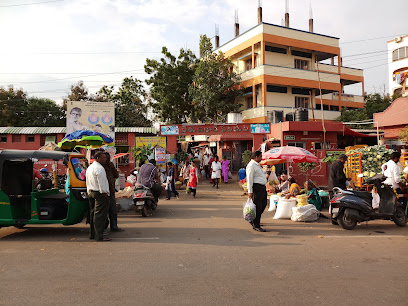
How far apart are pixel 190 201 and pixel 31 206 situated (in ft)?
24.4

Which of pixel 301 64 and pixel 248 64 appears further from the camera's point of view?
pixel 301 64

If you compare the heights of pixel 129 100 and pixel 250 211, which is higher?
pixel 129 100

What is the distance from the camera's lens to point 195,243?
21.6 feet

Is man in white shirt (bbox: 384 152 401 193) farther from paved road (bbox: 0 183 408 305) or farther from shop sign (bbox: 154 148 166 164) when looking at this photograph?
shop sign (bbox: 154 148 166 164)

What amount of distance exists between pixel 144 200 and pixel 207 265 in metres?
5.07

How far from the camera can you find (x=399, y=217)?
8180 millimetres

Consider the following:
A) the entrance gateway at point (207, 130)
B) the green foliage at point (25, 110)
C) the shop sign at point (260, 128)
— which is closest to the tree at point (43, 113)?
the green foliage at point (25, 110)

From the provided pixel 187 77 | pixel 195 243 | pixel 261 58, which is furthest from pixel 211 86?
pixel 195 243

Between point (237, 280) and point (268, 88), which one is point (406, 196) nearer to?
point (237, 280)

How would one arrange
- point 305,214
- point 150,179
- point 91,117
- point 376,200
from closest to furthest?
point 376,200 < point 305,214 < point 150,179 < point 91,117

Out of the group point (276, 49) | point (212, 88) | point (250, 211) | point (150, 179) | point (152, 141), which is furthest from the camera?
point (276, 49)

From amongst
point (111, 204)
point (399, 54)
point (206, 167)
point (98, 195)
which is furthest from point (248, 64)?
point (98, 195)

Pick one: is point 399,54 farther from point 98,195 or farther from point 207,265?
point 207,265

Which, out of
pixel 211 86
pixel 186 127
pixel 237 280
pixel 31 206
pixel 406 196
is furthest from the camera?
pixel 211 86
